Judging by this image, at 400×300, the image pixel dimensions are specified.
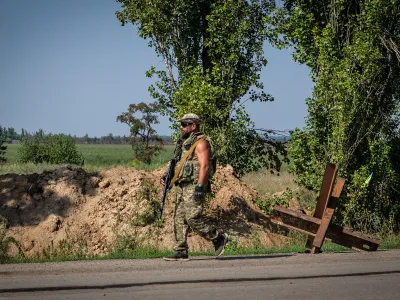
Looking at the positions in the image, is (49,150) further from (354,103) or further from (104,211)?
(354,103)

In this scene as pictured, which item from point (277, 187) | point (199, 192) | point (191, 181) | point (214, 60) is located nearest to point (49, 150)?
point (277, 187)

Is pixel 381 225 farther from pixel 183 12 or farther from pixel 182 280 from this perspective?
pixel 182 280

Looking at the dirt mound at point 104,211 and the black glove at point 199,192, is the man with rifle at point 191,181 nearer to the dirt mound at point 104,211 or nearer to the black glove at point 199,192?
the black glove at point 199,192

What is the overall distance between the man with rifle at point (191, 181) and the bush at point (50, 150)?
120 ft

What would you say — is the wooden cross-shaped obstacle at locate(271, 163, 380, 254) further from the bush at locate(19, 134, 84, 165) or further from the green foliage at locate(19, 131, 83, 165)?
the bush at locate(19, 134, 84, 165)

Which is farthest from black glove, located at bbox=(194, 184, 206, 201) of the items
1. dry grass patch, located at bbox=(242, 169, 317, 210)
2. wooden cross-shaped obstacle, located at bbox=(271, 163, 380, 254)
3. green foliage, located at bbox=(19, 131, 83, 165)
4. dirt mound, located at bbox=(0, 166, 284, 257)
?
green foliage, located at bbox=(19, 131, 83, 165)

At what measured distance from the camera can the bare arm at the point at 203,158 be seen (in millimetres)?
10250

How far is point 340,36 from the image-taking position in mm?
17719

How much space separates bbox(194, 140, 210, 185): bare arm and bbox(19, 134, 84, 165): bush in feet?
121

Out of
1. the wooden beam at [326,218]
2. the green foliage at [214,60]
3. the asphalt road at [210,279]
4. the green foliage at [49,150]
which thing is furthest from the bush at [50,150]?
the asphalt road at [210,279]

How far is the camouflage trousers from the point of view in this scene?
1043cm

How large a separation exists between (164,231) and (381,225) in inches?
232

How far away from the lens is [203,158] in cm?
1035

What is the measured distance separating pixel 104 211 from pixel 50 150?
33392 millimetres
